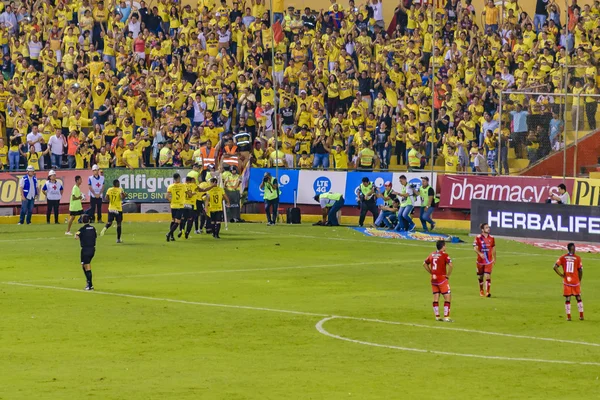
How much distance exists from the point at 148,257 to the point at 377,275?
7.51 meters

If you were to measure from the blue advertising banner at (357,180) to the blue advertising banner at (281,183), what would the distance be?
84.9 inches

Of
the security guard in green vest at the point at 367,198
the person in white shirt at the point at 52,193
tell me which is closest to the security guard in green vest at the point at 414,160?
the security guard in green vest at the point at 367,198

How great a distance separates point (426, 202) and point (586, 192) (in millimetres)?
5521

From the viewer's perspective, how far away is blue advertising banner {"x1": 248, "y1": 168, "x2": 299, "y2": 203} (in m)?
47.3

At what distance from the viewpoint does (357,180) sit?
151 feet

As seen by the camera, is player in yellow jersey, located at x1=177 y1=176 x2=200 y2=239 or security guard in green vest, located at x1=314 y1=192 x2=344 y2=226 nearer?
player in yellow jersey, located at x1=177 y1=176 x2=200 y2=239

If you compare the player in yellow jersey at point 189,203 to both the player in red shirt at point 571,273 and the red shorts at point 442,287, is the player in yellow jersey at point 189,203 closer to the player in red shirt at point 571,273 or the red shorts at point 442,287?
the red shorts at point 442,287

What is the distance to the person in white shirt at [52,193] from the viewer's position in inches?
1796

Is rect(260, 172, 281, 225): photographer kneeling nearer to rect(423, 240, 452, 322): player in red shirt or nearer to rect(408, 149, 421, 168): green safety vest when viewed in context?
rect(408, 149, 421, 168): green safety vest

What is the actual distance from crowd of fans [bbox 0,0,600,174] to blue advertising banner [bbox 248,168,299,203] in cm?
55

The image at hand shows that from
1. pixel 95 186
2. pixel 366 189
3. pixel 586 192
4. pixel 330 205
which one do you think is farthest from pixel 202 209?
pixel 586 192

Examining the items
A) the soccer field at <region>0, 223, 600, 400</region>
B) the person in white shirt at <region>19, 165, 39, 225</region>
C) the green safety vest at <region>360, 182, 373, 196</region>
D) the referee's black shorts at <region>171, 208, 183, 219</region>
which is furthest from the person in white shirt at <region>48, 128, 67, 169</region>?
the green safety vest at <region>360, 182, 373, 196</region>

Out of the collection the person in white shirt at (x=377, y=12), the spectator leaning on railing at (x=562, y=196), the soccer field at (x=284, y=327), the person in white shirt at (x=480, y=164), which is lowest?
the soccer field at (x=284, y=327)

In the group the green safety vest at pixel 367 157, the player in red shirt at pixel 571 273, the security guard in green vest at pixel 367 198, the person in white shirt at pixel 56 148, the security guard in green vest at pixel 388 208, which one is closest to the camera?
the player in red shirt at pixel 571 273
